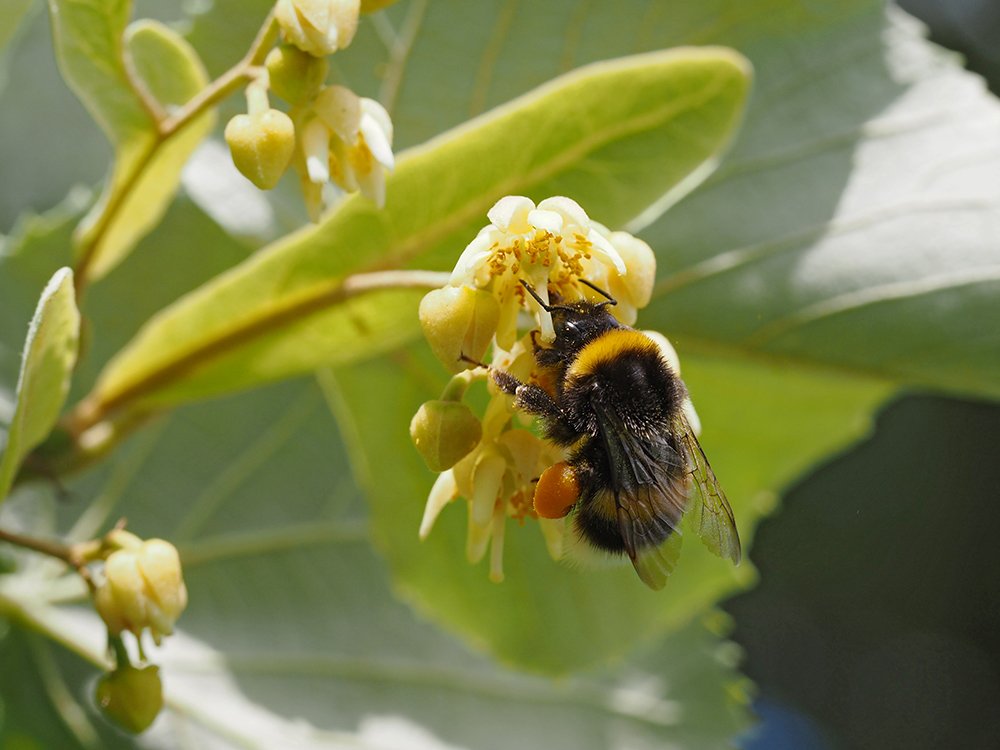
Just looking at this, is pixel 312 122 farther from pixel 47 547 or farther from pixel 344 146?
pixel 47 547

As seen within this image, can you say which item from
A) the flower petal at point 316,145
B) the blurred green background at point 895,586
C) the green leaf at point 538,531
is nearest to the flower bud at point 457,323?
the flower petal at point 316,145

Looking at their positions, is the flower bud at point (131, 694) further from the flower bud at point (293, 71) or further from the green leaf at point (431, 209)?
the flower bud at point (293, 71)

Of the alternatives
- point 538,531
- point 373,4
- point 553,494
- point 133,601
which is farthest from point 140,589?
point 538,531

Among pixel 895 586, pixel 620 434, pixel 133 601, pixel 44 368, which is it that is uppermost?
pixel 44 368

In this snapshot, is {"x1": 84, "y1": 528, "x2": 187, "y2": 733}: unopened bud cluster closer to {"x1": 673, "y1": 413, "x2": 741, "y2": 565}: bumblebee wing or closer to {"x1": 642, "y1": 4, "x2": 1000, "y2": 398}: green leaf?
{"x1": 673, "y1": 413, "x2": 741, "y2": 565}: bumblebee wing

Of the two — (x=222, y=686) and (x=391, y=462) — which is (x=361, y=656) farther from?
(x=391, y=462)

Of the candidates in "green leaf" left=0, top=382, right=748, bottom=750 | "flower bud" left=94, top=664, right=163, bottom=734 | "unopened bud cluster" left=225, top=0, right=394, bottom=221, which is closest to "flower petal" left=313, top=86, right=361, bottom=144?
"unopened bud cluster" left=225, top=0, right=394, bottom=221
